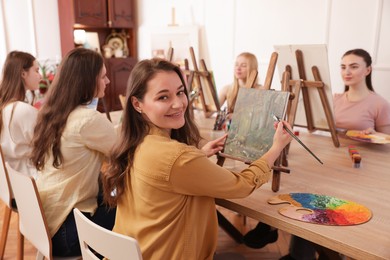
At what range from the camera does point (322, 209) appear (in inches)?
51.7

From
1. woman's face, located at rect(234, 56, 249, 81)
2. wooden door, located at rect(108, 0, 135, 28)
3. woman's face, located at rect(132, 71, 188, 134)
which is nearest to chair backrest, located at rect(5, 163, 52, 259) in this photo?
woman's face, located at rect(132, 71, 188, 134)

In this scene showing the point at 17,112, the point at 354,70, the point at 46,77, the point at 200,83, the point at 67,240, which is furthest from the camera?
the point at 46,77

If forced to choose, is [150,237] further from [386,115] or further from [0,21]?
[0,21]

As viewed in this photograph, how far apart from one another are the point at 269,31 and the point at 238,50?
20.2 inches

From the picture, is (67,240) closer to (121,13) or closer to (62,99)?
(62,99)

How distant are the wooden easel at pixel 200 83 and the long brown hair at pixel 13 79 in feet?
3.61

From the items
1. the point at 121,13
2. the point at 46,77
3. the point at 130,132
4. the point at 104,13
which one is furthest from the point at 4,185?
the point at 121,13

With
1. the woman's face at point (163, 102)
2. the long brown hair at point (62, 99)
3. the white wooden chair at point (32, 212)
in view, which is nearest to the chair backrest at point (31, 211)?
the white wooden chair at point (32, 212)

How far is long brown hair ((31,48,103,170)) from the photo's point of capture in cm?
170

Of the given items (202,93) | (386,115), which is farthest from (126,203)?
(386,115)

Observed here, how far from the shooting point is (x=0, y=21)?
15.8ft

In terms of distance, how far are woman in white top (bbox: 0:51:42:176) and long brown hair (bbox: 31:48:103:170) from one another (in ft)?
1.39

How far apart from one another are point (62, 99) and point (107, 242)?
899 millimetres

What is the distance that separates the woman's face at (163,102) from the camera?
4.26 feet
